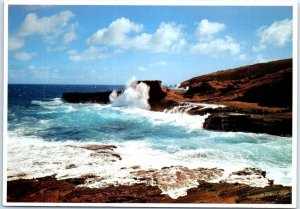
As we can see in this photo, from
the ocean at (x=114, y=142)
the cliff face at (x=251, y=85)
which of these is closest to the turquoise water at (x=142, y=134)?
the ocean at (x=114, y=142)

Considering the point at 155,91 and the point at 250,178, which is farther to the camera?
the point at 155,91

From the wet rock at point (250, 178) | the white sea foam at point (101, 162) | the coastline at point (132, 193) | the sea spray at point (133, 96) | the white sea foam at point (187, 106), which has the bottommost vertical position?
the coastline at point (132, 193)

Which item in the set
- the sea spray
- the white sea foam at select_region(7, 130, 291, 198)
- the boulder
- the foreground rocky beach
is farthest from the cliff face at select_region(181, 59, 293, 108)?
the white sea foam at select_region(7, 130, 291, 198)

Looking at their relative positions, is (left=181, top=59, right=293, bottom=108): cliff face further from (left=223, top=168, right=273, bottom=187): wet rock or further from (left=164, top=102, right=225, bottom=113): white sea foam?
(left=223, top=168, right=273, bottom=187): wet rock

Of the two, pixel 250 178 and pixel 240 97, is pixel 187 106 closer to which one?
pixel 240 97

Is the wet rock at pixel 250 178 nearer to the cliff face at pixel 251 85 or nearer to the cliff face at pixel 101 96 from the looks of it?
the cliff face at pixel 251 85

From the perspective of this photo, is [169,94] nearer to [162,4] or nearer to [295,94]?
[162,4]

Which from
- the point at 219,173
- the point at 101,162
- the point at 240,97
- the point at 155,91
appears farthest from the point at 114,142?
the point at 240,97
